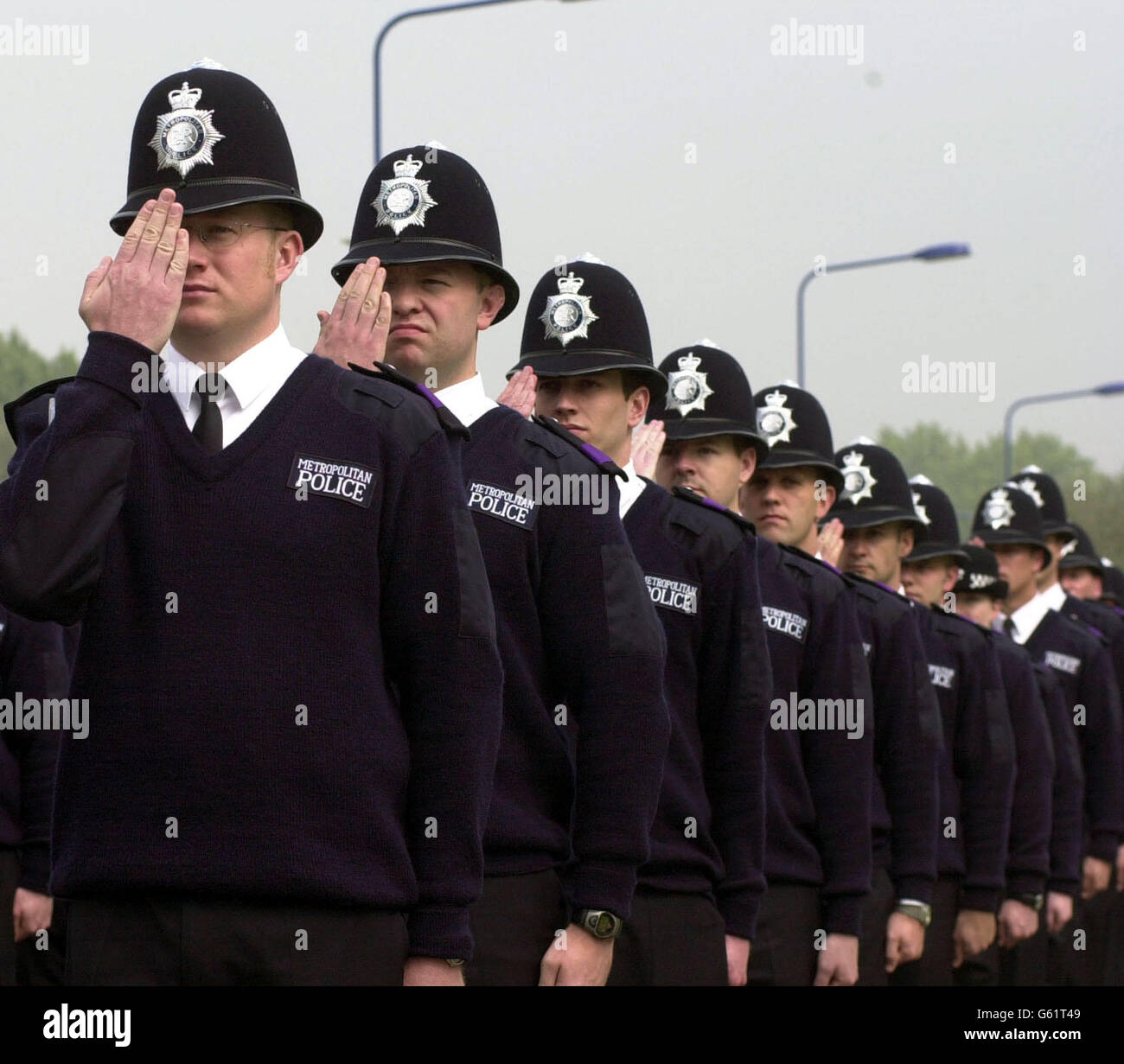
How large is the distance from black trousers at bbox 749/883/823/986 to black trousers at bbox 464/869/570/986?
265 centimetres

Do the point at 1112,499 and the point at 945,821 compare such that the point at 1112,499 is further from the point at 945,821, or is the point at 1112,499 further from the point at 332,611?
the point at 332,611

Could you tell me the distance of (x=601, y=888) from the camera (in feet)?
18.3

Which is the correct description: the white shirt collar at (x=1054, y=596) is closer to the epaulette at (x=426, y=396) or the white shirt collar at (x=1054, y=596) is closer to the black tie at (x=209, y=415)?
the epaulette at (x=426, y=396)

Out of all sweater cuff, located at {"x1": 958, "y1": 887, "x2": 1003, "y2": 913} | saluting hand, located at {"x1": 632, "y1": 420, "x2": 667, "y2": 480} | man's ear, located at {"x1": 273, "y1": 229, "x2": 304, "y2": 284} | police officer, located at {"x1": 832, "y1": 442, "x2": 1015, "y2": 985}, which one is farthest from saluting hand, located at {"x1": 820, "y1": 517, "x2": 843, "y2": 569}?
man's ear, located at {"x1": 273, "y1": 229, "x2": 304, "y2": 284}

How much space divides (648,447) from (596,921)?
2.73m

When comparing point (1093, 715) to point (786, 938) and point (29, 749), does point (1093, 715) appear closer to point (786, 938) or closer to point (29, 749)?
point (786, 938)

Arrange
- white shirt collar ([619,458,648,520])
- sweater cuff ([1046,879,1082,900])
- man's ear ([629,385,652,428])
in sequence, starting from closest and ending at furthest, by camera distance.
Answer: white shirt collar ([619,458,648,520])
man's ear ([629,385,652,428])
sweater cuff ([1046,879,1082,900])

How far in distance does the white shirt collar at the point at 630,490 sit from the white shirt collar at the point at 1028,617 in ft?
28.2

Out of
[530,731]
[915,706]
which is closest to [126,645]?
[530,731]

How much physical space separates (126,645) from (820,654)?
478 centimetres

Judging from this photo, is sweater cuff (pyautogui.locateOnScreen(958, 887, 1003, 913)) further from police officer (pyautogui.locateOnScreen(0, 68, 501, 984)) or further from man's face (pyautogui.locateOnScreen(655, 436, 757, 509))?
police officer (pyautogui.locateOnScreen(0, 68, 501, 984))

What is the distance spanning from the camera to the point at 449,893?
14.3 feet

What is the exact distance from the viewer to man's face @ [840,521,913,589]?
470 inches

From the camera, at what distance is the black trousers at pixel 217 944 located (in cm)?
412
